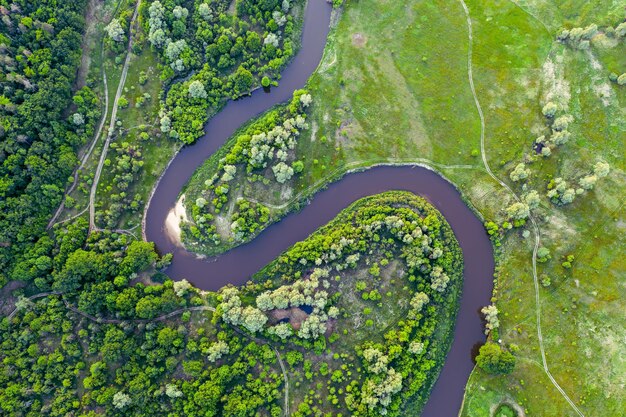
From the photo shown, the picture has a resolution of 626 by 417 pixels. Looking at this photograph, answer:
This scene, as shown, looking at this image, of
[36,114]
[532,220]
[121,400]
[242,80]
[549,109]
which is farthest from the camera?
[242,80]

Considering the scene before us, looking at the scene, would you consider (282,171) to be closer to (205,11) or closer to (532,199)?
(205,11)

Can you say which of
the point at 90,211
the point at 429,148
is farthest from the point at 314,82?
the point at 90,211

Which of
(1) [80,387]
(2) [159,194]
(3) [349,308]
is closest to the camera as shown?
(1) [80,387]

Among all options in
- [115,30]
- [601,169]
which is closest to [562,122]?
[601,169]

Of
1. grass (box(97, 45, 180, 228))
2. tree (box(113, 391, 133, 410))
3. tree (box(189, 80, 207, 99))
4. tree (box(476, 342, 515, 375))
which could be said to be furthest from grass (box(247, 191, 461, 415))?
tree (box(189, 80, 207, 99))

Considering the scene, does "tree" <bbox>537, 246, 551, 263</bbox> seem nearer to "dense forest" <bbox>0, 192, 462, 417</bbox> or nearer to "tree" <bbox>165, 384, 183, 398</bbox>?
"dense forest" <bbox>0, 192, 462, 417</bbox>

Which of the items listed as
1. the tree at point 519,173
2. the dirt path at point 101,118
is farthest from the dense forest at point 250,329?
the tree at point 519,173

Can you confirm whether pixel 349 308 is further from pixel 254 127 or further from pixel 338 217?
pixel 254 127
